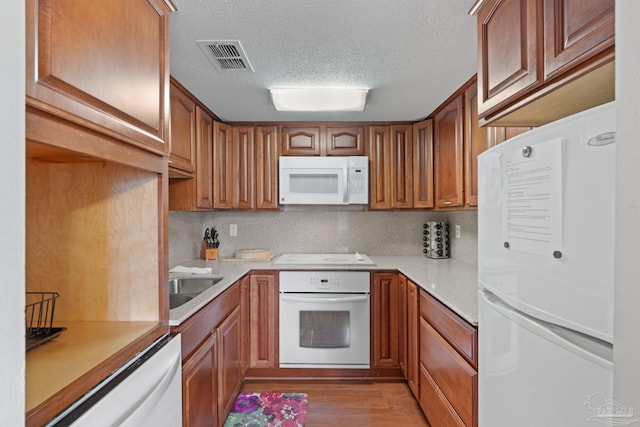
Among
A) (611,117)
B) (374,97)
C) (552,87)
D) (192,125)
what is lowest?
(611,117)

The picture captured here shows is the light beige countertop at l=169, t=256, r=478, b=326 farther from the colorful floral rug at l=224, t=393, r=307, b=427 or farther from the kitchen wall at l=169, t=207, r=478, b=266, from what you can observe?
the colorful floral rug at l=224, t=393, r=307, b=427

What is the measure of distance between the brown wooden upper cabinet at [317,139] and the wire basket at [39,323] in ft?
7.02

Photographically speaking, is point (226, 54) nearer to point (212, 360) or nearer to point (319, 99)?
point (319, 99)

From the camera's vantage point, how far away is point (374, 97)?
2355 mm

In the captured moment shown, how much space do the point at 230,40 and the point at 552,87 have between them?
1.34m

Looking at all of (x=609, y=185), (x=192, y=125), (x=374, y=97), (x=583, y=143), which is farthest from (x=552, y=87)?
(x=192, y=125)

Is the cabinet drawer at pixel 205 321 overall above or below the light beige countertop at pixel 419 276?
below

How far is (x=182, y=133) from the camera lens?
2.24 m

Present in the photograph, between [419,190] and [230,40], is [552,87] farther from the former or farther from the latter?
[419,190]

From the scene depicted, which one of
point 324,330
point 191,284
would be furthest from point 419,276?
point 191,284

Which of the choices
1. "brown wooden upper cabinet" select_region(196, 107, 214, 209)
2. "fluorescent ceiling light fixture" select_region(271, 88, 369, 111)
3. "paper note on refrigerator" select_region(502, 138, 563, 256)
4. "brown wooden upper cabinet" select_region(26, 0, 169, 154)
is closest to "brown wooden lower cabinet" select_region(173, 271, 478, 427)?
"paper note on refrigerator" select_region(502, 138, 563, 256)

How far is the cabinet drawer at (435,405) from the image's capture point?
5.15 feet

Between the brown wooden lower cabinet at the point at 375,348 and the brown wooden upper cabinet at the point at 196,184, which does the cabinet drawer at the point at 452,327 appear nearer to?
the brown wooden lower cabinet at the point at 375,348

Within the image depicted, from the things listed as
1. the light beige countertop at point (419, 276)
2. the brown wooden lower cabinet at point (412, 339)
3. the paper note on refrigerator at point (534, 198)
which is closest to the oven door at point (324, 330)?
the light beige countertop at point (419, 276)
